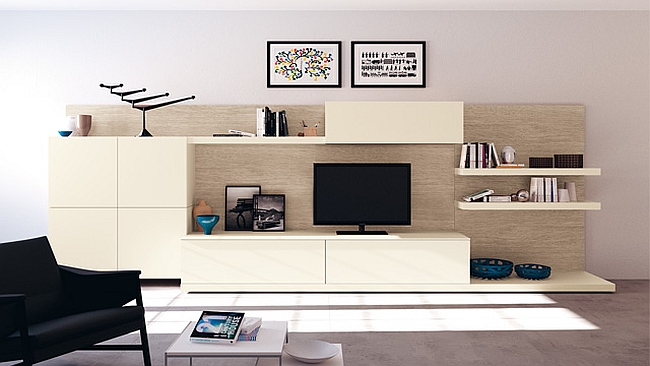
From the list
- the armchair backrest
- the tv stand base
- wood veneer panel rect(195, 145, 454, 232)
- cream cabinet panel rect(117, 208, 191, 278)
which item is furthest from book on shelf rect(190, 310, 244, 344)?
wood veneer panel rect(195, 145, 454, 232)

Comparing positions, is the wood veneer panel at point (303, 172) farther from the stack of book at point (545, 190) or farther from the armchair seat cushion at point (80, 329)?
the armchair seat cushion at point (80, 329)

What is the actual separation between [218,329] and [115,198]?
290cm

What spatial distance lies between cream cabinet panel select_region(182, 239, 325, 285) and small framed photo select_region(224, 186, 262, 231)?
1.72 feet

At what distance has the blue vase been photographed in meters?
5.55

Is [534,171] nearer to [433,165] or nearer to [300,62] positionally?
[433,165]

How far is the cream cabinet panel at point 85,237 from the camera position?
5.50 meters

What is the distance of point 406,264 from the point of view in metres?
5.42

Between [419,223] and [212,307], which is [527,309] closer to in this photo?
[419,223]

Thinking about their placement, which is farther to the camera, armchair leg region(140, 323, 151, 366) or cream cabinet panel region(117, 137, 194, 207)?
cream cabinet panel region(117, 137, 194, 207)

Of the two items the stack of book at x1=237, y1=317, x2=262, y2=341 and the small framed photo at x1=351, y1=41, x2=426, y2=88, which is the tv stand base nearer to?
the small framed photo at x1=351, y1=41, x2=426, y2=88

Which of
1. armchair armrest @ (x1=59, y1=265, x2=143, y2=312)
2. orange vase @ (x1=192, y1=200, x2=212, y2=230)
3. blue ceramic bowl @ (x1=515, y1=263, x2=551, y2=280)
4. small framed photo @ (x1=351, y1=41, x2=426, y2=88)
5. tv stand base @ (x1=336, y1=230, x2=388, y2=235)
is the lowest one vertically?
blue ceramic bowl @ (x1=515, y1=263, x2=551, y2=280)

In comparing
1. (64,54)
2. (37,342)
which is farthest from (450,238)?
(64,54)

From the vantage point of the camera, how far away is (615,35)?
5.99 meters

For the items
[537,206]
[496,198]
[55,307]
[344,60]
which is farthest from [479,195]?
[55,307]
